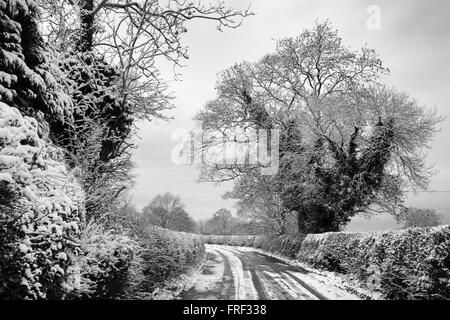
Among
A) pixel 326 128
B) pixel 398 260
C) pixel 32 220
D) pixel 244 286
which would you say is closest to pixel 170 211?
pixel 326 128

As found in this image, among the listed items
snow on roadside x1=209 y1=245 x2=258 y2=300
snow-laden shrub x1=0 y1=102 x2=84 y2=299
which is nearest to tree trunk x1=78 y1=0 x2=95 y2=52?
snow-laden shrub x1=0 y1=102 x2=84 y2=299

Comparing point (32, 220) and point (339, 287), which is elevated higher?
point (32, 220)

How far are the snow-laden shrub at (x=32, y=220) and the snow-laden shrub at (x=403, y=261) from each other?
691 cm

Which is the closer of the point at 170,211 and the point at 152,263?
the point at 152,263

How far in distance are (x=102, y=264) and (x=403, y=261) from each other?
7.09 m

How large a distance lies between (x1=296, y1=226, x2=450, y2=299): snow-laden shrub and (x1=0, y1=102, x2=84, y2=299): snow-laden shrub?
691 centimetres

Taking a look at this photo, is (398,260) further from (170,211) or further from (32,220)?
(170,211)

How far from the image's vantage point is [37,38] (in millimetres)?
6715

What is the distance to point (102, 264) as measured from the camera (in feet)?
18.4

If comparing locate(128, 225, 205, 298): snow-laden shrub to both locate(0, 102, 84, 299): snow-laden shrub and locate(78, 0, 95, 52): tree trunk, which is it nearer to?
locate(0, 102, 84, 299): snow-laden shrub

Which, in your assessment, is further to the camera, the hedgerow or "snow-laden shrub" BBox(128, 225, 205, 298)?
"snow-laden shrub" BBox(128, 225, 205, 298)

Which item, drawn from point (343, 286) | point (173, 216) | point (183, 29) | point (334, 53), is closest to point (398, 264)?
point (343, 286)

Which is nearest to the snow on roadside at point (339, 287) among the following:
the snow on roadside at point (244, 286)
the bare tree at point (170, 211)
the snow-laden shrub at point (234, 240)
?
the snow on roadside at point (244, 286)

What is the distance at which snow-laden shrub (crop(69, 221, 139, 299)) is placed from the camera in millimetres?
5086
